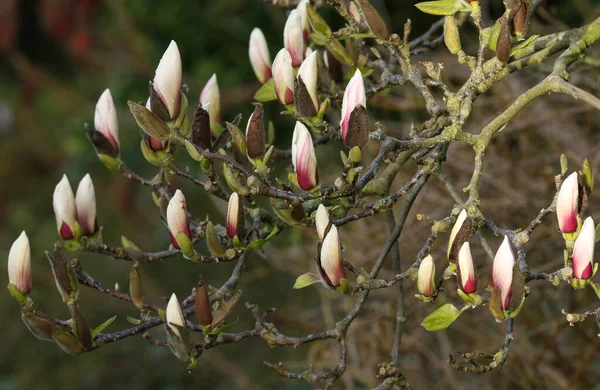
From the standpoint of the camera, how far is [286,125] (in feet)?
9.14

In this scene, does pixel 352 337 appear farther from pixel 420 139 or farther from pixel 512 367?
pixel 420 139

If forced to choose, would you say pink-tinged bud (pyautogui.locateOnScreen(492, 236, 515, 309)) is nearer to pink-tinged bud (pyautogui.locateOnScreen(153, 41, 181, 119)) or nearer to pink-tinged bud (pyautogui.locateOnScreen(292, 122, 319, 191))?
pink-tinged bud (pyautogui.locateOnScreen(292, 122, 319, 191))

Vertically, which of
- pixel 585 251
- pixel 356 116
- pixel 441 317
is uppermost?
pixel 356 116

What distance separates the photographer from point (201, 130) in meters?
0.95

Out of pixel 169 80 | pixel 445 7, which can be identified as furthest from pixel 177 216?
pixel 445 7

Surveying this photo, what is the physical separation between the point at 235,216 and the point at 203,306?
0.35 feet

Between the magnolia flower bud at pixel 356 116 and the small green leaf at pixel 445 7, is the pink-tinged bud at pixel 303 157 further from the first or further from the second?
the small green leaf at pixel 445 7

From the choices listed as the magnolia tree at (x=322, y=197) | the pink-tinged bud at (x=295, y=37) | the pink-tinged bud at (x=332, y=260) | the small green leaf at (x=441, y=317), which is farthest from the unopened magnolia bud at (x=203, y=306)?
the pink-tinged bud at (x=295, y=37)

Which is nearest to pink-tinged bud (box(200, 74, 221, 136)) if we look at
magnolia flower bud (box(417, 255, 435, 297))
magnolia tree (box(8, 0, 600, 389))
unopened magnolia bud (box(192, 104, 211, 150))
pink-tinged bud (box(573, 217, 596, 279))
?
magnolia tree (box(8, 0, 600, 389))

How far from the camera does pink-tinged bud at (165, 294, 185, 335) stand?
86 centimetres

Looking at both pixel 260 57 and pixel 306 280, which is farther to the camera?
pixel 260 57

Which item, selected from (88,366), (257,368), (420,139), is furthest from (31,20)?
(420,139)

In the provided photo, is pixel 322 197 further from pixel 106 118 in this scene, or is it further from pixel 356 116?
pixel 106 118

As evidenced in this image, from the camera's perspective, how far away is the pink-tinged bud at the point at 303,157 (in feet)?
2.84
